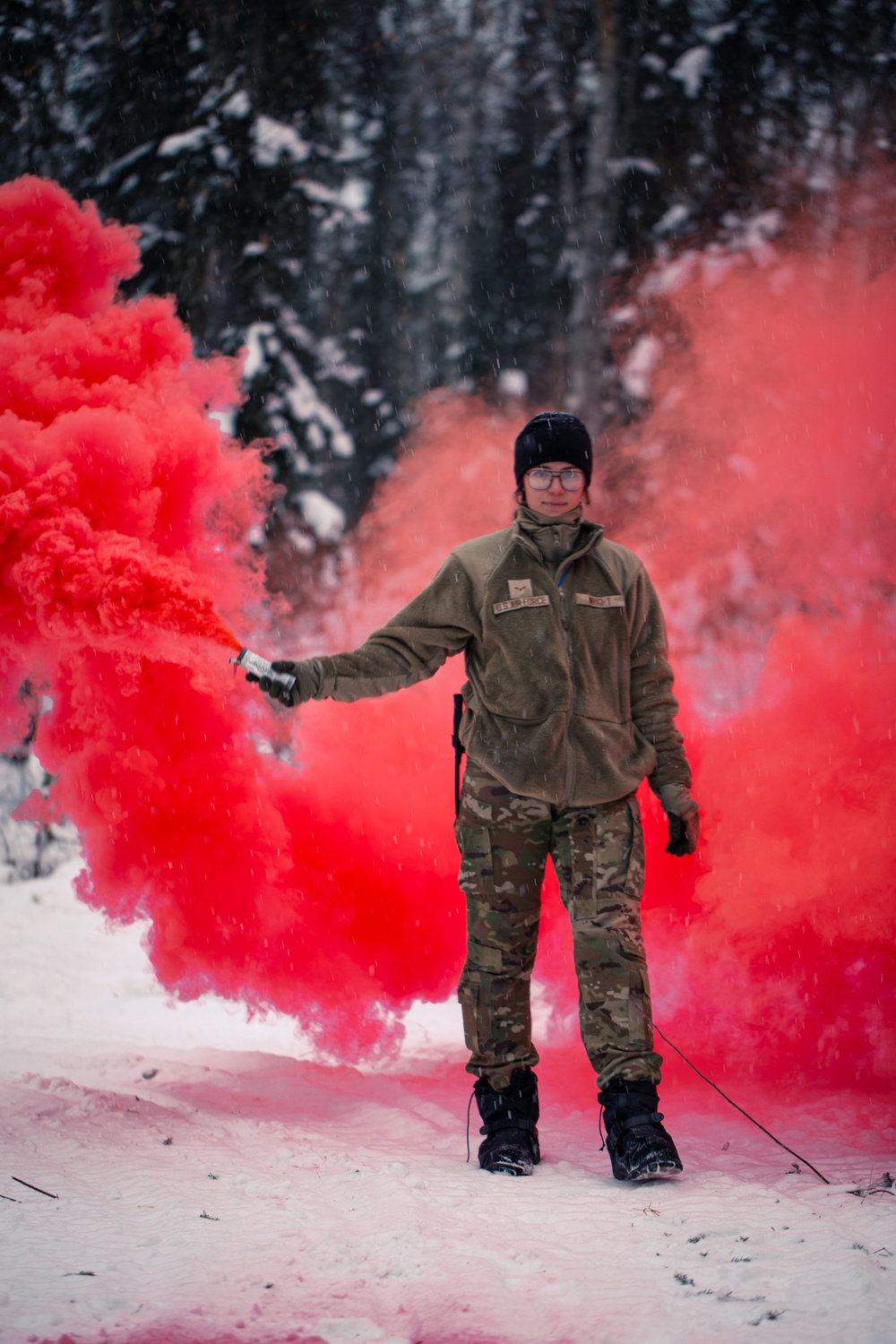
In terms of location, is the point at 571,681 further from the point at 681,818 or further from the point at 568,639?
the point at 681,818

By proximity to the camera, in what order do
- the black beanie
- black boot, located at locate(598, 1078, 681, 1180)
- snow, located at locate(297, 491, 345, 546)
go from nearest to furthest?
black boot, located at locate(598, 1078, 681, 1180) → the black beanie → snow, located at locate(297, 491, 345, 546)

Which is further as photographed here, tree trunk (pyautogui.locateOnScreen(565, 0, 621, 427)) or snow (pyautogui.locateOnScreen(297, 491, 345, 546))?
snow (pyautogui.locateOnScreen(297, 491, 345, 546))

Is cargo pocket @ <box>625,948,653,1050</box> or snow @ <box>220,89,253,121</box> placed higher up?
snow @ <box>220,89,253,121</box>

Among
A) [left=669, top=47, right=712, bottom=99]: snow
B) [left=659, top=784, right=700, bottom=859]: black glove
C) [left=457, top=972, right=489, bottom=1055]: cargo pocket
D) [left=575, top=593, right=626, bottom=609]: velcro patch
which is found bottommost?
[left=457, top=972, right=489, bottom=1055]: cargo pocket

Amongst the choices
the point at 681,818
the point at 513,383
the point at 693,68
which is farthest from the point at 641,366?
the point at 681,818

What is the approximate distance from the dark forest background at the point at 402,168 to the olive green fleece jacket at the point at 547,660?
1.97m

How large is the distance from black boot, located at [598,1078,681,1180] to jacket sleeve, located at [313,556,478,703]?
0.96 metres

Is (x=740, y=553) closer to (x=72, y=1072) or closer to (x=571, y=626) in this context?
(x=571, y=626)

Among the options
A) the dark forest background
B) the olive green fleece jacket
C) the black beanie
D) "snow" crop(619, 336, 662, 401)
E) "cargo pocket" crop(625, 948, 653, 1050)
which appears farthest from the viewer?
"snow" crop(619, 336, 662, 401)

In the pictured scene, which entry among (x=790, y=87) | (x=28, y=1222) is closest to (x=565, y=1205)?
(x=28, y=1222)

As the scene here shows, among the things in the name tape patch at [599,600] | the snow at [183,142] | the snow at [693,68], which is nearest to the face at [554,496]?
the name tape patch at [599,600]

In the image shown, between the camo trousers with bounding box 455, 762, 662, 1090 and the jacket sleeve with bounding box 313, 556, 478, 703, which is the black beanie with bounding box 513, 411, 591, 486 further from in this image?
the camo trousers with bounding box 455, 762, 662, 1090

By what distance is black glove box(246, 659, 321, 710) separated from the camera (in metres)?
1.93

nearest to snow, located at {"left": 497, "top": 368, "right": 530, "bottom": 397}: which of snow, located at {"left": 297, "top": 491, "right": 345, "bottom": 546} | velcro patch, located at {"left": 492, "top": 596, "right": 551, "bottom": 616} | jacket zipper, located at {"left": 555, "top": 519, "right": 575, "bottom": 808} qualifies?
snow, located at {"left": 297, "top": 491, "right": 345, "bottom": 546}
